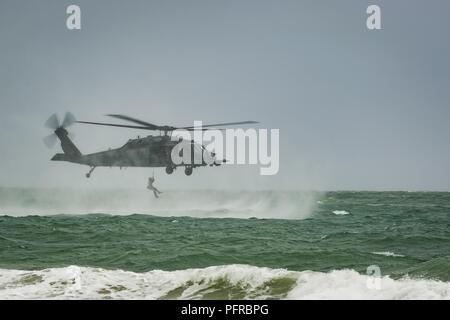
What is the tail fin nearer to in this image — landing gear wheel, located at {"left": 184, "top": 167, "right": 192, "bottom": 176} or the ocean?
the ocean

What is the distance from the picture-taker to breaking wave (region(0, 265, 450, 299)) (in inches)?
481

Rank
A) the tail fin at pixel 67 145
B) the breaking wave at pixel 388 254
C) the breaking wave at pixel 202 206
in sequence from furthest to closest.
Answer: the breaking wave at pixel 202 206
the tail fin at pixel 67 145
the breaking wave at pixel 388 254

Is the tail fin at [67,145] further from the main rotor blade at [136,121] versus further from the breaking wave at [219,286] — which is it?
the breaking wave at [219,286]

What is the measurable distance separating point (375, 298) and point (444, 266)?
643 cm

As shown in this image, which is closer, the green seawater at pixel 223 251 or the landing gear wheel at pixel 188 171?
the green seawater at pixel 223 251

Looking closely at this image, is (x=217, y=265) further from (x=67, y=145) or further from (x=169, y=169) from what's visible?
(x=67, y=145)

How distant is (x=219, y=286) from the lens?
13.5 meters

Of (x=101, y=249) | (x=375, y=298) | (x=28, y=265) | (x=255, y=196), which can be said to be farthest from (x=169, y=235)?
(x=255, y=196)

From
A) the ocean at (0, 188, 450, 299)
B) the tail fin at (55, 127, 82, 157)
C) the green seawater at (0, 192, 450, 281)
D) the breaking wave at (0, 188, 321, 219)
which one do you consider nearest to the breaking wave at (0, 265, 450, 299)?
the ocean at (0, 188, 450, 299)

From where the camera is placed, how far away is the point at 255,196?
2958 inches

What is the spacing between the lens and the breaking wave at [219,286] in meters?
12.2

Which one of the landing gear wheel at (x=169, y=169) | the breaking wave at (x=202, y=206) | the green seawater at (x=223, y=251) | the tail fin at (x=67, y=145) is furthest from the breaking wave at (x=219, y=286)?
Result: the breaking wave at (x=202, y=206)

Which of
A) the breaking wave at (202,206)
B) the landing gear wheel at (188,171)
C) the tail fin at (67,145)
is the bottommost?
the breaking wave at (202,206)
